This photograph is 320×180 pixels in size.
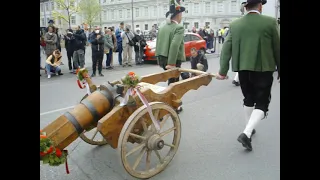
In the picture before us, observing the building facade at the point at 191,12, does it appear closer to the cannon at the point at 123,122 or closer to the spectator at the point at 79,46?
the spectator at the point at 79,46

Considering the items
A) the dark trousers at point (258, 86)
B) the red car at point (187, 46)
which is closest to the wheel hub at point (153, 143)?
the dark trousers at point (258, 86)

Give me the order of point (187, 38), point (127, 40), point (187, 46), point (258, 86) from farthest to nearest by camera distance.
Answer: point (187, 38), point (187, 46), point (127, 40), point (258, 86)

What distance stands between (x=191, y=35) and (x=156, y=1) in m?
25.2

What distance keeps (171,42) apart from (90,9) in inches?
1926

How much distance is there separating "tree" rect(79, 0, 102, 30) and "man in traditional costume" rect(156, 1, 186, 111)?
1841 inches

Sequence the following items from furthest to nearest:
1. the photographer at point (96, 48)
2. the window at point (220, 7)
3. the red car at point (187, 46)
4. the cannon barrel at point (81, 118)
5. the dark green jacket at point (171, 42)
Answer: the window at point (220, 7), the red car at point (187, 46), the photographer at point (96, 48), the dark green jacket at point (171, 42), the cannon barrel at point (81, 118)

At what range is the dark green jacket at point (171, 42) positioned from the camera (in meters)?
5.51

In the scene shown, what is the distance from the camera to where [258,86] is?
4.05 metres

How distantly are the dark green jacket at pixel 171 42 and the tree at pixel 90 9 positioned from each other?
153 feet

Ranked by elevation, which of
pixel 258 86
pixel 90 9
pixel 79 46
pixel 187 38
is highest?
pixel 90 9

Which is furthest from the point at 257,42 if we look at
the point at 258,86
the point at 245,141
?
the point at 245,141

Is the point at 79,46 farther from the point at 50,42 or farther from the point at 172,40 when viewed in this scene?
the point at 172,40

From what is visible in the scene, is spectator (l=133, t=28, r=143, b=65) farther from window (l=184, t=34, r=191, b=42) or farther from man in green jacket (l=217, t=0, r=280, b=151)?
man in green jacket (l=217, t=0, r=280, b=151)
